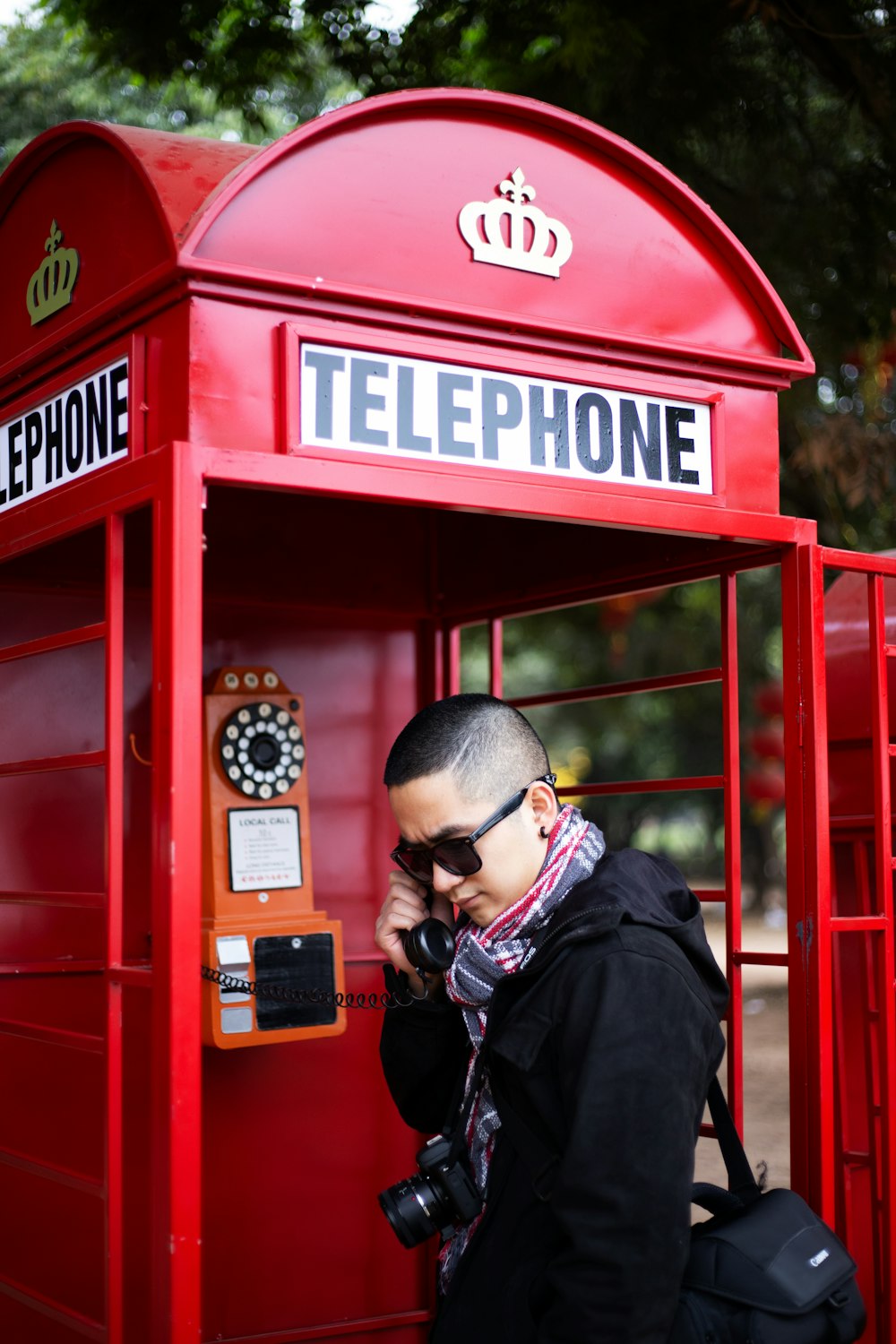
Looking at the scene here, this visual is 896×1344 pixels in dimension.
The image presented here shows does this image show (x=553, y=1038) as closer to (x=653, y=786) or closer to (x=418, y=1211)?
(x=418, y=1211)

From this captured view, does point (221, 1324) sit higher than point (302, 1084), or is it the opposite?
point (302, 1084)

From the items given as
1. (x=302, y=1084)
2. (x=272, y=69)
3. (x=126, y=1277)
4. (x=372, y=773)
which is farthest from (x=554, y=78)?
(x=126, y=1277)

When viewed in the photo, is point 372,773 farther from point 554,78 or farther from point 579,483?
point 554,78

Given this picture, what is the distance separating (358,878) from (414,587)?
3.14 ft

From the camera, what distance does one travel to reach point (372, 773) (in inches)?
181

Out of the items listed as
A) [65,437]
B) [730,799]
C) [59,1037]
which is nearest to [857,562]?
[730,799]

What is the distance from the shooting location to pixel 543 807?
8.73ft

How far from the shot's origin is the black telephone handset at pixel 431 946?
2.86m

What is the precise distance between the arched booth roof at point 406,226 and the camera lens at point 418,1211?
173 centimetres

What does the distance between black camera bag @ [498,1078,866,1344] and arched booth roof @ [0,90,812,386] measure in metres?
1.65

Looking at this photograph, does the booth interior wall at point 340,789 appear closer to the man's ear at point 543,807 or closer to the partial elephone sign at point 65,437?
the partial elephone sign at point 65,437

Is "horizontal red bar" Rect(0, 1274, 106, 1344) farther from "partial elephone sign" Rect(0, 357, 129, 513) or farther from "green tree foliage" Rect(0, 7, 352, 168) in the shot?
"green tree foliage" Rect(0, 7, 352, 168)

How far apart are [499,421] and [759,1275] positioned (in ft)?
5.65

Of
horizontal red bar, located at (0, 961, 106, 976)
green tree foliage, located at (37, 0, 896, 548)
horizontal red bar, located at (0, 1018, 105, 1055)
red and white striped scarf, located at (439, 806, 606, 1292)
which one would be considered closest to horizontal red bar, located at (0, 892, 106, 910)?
horizontal red bar, located at (0, 1018, 105, 1055)
